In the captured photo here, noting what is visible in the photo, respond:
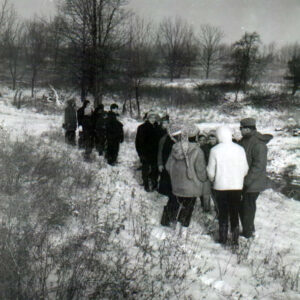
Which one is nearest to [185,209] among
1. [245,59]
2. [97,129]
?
[97,129]

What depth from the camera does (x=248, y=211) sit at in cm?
488

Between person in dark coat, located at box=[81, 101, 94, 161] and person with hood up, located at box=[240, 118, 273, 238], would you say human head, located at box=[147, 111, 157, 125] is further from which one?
person in dark coat, located at box=[81, 101, 94, 161]

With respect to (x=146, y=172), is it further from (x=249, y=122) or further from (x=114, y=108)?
(x=249, y=122)

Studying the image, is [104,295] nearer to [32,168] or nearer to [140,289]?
[140,289]

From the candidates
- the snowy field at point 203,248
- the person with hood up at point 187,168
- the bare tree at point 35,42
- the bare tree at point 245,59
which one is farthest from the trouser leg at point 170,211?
the bare tree at point 245,59

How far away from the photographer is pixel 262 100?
35250 mm

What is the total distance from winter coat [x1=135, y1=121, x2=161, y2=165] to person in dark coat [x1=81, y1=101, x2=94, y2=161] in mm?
2585

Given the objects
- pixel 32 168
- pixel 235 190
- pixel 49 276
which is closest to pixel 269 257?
pixel 235 190

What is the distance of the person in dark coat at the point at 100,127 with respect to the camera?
28.0 ft

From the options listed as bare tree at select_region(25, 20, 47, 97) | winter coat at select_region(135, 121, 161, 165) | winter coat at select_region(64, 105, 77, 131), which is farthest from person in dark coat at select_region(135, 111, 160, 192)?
bare tree at select_region(25, 20, 47, 97)

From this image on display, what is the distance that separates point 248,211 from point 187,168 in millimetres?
1190

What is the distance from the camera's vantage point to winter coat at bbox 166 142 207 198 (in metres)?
4.58

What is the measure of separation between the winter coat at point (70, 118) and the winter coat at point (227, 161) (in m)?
6.60

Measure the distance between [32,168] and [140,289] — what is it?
4295mm
